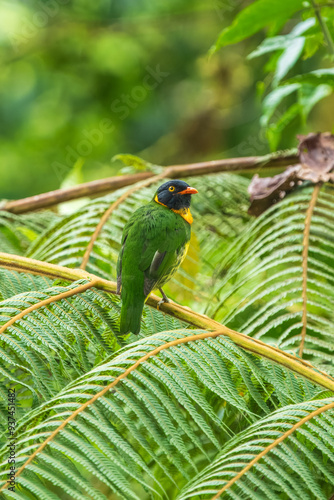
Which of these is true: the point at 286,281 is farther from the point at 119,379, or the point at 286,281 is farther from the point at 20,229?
the point at 20,229

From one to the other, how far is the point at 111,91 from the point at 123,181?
421cm

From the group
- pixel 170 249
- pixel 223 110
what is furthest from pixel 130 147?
pixel 170 249

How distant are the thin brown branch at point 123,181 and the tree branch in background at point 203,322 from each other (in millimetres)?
972

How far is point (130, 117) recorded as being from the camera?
260 inches

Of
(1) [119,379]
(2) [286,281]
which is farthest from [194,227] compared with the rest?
(1) [119,379]

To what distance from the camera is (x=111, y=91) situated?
643 cm

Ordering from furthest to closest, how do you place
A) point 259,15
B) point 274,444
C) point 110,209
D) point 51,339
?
point 110,209
point 259,15
point 51,339
point 274,444

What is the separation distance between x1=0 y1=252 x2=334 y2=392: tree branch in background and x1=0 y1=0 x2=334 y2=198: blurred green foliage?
4396 millimetres

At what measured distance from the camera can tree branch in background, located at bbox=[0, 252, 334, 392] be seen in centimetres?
128

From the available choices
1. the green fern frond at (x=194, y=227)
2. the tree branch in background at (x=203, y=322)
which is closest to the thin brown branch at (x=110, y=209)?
the green fern frond at (x=194, y=227)

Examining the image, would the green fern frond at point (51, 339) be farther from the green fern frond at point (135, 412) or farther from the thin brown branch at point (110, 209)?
the thin brown branch at point (110, 209)

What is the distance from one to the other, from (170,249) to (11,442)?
0.89 meters

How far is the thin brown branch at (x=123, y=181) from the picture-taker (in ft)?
7.93

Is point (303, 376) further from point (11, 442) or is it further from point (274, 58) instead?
point (274, 58)
